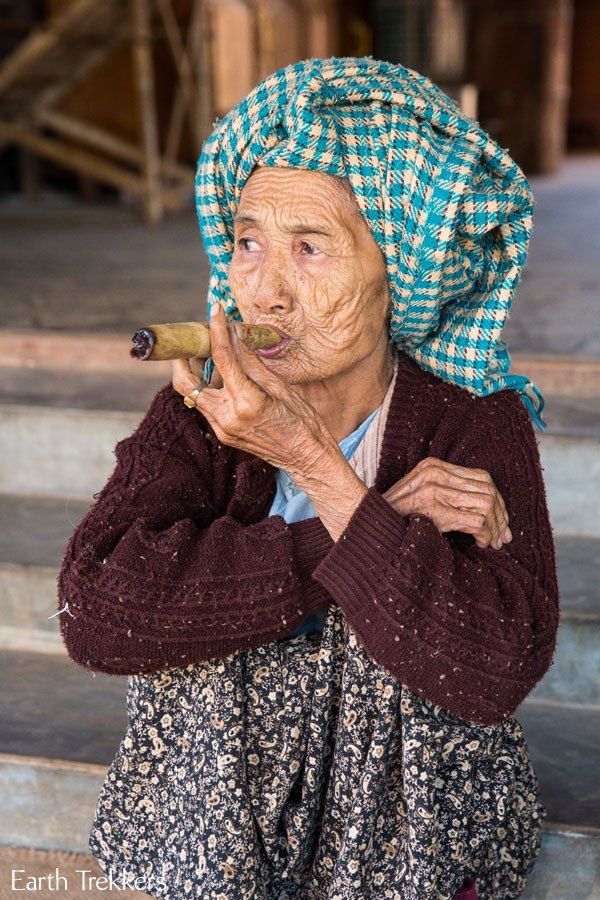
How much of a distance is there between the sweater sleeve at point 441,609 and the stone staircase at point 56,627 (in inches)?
22.4

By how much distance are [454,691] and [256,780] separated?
0.38 m

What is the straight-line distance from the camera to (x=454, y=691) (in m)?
1.49

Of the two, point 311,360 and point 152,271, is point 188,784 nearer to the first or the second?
point 311,360

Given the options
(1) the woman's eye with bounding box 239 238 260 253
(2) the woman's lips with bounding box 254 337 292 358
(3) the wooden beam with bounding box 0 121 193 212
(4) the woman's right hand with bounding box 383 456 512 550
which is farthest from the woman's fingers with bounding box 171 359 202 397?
(3) the wooden beam with bounding box 0 121 193 212

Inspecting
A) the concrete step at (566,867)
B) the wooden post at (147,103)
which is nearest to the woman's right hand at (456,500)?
the concrete step at (566,867)

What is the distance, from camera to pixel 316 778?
1635 mm

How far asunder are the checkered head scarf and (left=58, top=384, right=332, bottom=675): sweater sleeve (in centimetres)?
27

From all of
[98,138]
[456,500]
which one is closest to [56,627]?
[456,500]

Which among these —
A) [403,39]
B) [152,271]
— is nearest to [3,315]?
[152,271]

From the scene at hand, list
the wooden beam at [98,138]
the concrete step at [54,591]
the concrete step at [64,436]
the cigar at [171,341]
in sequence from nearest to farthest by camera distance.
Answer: the cigar at [171,341]
the concrete step at [54,591]
the concrete step at [64,436]
the wooden beam at [98,138]

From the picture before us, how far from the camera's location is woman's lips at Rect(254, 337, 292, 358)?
1611mm

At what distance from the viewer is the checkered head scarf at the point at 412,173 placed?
1532 mm

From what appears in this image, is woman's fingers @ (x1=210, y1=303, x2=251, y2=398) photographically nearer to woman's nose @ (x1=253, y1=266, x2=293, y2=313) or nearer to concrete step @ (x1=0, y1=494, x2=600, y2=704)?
woman's nose @ (x1=253, y1=266, x2=293, y2=313)

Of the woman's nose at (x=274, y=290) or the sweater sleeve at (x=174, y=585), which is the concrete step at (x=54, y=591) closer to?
the sweater sleeve at (x=174, y=585)
